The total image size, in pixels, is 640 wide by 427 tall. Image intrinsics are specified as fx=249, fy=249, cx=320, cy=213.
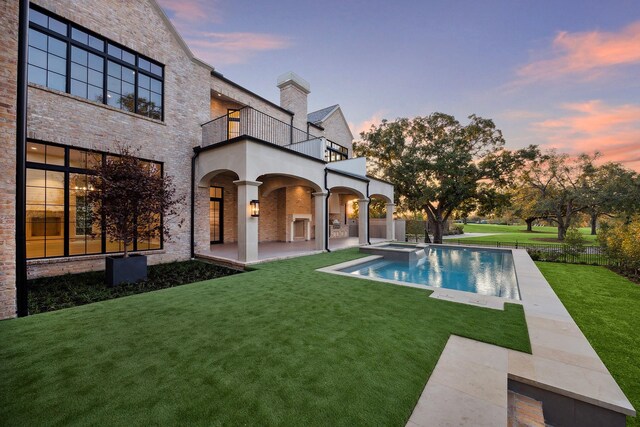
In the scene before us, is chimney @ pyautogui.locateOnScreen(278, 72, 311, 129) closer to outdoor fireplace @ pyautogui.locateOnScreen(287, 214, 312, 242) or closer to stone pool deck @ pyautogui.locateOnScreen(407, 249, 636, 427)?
outdoor fireplace @ pyautogui.locateOnScreen(287, 214, 312, 242)

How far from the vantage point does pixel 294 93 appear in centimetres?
1459

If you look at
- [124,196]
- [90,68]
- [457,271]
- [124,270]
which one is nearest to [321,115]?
[90,68]

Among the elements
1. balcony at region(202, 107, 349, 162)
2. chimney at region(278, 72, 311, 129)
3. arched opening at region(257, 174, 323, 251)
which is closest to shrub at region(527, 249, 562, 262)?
balcony at region(202, 107, 349, 162)

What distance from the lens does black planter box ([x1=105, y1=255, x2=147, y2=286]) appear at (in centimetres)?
595

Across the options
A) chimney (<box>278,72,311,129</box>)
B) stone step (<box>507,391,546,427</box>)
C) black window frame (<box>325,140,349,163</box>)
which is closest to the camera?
stone step (<box>507,391,546,427</box>)

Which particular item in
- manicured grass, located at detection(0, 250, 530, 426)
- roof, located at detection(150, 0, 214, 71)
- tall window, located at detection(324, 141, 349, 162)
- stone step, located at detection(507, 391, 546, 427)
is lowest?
stone step, located at detection(507, 391, 546, 427)

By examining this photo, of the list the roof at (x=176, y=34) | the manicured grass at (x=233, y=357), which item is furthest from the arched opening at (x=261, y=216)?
the roof at (x=176, y=34)

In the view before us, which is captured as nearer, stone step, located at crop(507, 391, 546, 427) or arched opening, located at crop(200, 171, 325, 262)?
stone step, located at crop(507, 391, 546, 427)

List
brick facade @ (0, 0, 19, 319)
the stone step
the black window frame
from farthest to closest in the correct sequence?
the black window frame → brick facade @ (0, 0, 19, 319) → the stone step

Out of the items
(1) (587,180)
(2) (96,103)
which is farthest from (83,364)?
(1) (587,180)

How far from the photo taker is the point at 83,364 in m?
2.71

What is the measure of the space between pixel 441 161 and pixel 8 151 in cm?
1861

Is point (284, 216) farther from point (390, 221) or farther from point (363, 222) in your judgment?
point (390, 221)

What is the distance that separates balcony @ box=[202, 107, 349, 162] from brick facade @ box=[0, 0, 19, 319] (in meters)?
5.16
